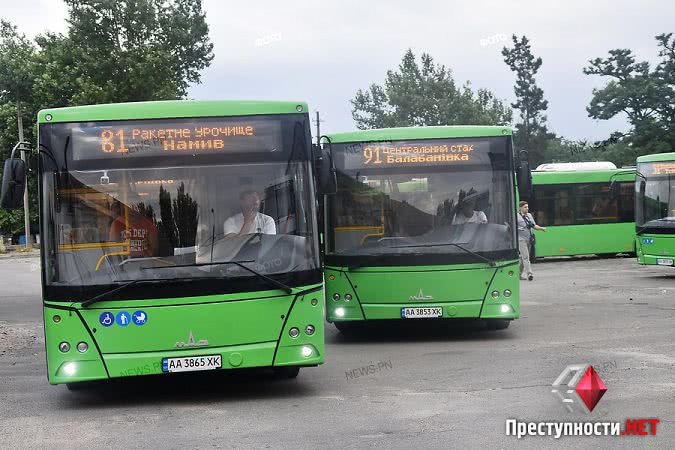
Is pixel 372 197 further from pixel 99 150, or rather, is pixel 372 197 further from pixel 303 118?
pixel 99 150

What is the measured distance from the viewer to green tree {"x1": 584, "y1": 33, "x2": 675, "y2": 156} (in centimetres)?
6300

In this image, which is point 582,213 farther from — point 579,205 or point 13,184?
point 13,184

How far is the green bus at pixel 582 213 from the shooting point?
36406 millimetres

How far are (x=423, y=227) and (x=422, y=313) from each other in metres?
1.14

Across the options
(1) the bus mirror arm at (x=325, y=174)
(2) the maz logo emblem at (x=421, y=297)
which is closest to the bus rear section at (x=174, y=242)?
(1) the bus mirror arm at (x=325, y=174)

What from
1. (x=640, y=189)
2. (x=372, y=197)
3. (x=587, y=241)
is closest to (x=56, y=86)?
(x=587, y=241)

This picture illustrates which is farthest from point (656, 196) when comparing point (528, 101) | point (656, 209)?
point (528, 101)

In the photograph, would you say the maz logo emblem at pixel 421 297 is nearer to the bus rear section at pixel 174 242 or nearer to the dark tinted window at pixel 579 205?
the bus rear section at pixel 174 242

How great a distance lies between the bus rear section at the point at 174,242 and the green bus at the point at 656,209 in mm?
17289

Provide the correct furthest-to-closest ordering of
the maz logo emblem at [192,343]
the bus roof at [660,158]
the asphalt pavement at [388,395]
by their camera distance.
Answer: the bus roof at [660,158] < the maz logo emblem at [192,343] < the asphalt pavement at [388,395]

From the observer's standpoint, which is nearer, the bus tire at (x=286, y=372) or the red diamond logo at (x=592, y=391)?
the red diamond logo at (x=592, y=391)

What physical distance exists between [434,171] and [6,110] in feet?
180

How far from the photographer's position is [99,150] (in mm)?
10664

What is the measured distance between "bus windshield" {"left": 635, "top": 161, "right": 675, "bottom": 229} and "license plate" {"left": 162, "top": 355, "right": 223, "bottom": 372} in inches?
713
